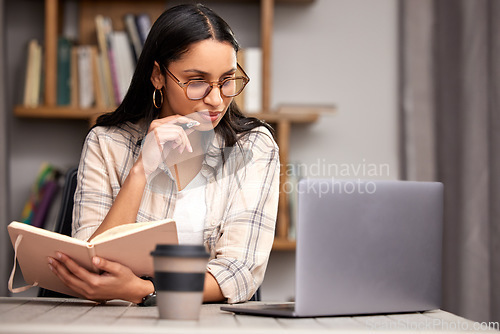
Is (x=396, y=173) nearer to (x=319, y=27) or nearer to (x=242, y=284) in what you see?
(x=319, y=27)

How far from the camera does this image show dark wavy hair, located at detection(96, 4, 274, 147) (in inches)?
56.5

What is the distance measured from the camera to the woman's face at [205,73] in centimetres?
138

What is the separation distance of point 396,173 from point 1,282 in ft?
5.32

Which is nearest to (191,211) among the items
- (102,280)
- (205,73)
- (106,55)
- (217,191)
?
(217,191)

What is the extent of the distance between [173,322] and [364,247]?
11.4 inches

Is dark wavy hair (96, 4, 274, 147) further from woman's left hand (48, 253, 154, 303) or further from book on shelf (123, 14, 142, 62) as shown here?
book on shelf (123, 14, 142, 62)

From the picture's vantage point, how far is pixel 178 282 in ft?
2.67

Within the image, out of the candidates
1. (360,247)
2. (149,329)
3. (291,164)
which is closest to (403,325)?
(360,247)

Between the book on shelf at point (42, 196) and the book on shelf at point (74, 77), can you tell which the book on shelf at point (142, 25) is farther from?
the book on shelf at point (42, 196)

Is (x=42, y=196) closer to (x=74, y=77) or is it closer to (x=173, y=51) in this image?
(x=74, y=77)

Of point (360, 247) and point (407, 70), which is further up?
point (407, 70)

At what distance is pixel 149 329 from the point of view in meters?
0.72

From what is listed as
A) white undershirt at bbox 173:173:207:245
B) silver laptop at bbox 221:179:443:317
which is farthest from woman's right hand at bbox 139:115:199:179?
silver laptop at bbox 221:179:443:317

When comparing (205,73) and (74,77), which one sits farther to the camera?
(74,77)
